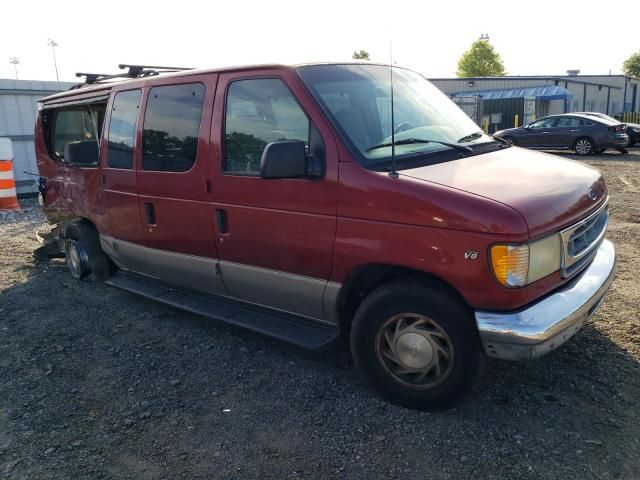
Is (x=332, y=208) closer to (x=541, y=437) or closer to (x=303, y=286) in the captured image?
(x=303, y=286)

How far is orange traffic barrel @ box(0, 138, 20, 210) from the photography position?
1058 centimetres

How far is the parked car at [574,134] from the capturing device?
58.4 ft

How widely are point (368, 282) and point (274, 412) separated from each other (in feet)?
3.30

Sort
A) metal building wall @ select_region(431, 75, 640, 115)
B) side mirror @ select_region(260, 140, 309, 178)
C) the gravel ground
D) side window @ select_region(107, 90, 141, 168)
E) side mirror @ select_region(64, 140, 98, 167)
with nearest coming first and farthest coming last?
the gravel ground → side mirror @ select_region(260, 140, 309, 178) → side window @ select_region(107, 90, 141, 168) → side mirror @ select_region(64, 140, 98, 167) → metal building wall @ select_region(431, 75, 640, 115)

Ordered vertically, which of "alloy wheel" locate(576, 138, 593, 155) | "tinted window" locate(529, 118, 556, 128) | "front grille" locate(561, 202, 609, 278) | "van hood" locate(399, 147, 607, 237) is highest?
"van hood" locate(399, 147, 607, 237)

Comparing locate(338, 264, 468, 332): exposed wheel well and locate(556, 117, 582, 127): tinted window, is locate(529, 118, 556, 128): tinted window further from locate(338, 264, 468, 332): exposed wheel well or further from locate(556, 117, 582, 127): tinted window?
locate(338, 264, 468, 332): exposed wheel well

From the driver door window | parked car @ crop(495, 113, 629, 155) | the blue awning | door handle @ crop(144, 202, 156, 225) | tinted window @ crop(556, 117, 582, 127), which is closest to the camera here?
door handle @ crop(144, 202, 156, 225)

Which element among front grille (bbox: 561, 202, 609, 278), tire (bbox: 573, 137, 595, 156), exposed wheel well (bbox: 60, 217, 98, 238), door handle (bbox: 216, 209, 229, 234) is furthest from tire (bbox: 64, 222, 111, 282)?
tire (bbox: 573, 137, 595, 156)

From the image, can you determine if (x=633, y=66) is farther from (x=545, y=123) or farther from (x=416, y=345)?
(x=416, y=345)

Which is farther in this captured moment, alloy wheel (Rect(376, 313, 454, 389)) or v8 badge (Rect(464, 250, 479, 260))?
alloy wheel (Rect(376, 313, 454, 389))

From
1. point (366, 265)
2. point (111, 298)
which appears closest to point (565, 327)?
point (366, 265)

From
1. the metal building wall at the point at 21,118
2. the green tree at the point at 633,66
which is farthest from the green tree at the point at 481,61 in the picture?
the metal building wall at the point at 21,118

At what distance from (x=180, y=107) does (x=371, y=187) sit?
1955mm

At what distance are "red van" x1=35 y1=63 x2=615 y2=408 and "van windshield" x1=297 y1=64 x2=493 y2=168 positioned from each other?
0.05 ft
